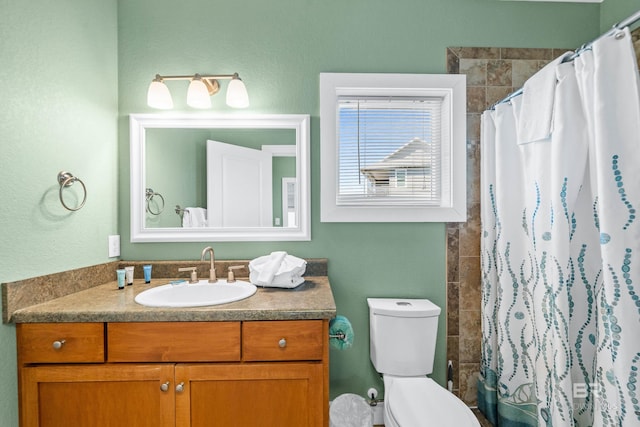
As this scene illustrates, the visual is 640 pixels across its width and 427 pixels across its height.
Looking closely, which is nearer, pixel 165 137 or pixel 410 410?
pixel 410 410

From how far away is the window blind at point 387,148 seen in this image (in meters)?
1.88

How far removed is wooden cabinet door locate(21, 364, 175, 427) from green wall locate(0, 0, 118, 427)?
10cm

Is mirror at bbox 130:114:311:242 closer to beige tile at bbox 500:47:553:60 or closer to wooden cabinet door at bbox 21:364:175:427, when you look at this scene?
wooden cabinet door at bbox 21:364:175:427

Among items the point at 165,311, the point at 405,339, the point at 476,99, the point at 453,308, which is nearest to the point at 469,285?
the point at 453,308

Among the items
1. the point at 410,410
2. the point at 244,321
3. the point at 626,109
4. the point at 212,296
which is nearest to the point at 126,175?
the point at 212,296

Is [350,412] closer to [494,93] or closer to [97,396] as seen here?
[97,396]

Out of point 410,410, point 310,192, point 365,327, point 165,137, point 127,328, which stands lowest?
point 410,410

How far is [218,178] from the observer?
1.80 metres

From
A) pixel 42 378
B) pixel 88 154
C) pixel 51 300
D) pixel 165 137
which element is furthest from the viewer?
pixel 165 137

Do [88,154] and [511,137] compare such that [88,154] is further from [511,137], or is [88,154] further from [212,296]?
[511,137]

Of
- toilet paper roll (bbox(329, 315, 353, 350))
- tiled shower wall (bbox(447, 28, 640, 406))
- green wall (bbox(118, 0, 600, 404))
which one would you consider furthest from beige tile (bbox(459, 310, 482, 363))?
toilet paper roll (bbox(329, 315, 353, 350))

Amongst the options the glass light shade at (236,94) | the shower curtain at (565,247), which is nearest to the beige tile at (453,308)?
the shower curtain at (565,247)

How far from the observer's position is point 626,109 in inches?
41.1

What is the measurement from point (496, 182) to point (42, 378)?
222 cm
